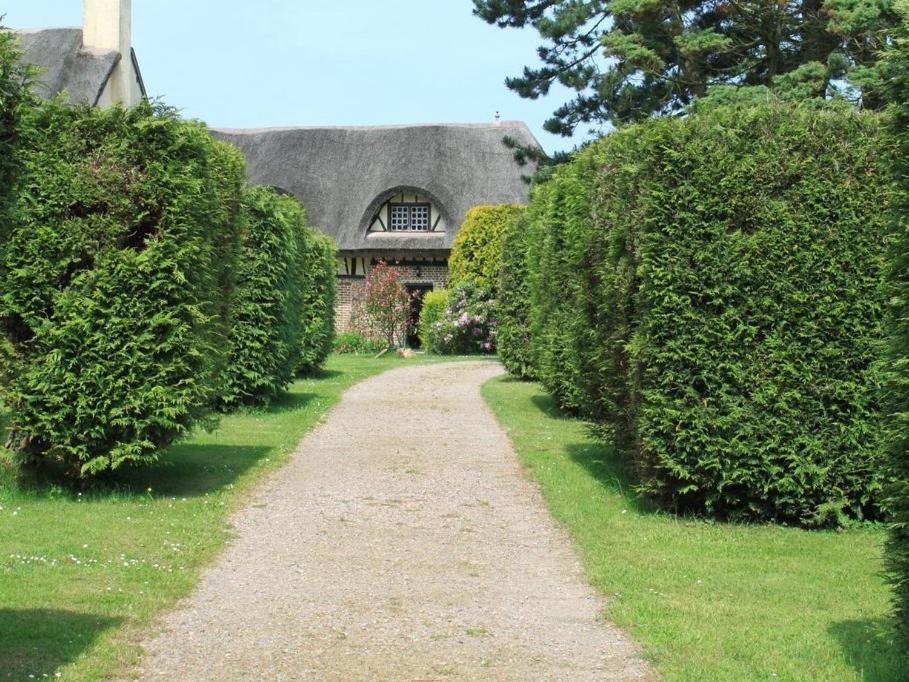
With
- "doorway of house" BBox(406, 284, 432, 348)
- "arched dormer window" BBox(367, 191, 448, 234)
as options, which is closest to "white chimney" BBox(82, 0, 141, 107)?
"arched dormer window" BBox(367, 191, 448, 234)

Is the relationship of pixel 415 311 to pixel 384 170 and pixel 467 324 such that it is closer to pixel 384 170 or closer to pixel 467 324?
pixel 384 170

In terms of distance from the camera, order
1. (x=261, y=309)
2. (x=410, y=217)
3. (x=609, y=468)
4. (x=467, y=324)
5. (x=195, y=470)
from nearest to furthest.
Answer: (x=195, y=470)
(x=609, y=468)
(x=261, y=309)
(x=467, y=324)
(x=410, y=217)

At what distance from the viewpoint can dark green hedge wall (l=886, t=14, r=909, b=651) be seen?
448 cm

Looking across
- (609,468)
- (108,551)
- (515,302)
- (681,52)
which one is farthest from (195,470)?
(681,52)

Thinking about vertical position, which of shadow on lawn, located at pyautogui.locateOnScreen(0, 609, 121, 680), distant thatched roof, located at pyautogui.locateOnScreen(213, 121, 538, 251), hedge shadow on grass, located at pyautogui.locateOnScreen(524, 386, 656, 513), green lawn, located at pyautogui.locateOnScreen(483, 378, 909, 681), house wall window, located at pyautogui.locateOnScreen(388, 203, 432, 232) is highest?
distant thatched roof, located at pyautogui.locateOnScreen(213, 121, 538, 251)

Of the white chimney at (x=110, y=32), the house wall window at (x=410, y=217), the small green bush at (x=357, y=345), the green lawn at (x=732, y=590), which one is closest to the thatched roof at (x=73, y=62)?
the white chimney at (x=110, y=32)

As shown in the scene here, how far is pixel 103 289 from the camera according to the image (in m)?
8.45

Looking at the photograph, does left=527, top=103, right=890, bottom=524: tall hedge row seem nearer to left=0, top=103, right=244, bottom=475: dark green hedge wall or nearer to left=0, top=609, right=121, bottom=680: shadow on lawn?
left=0, top=103, right=244, bottom=475: dark green hedge wall

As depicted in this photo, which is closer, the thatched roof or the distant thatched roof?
the thatched roof

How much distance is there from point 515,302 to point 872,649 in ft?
44.9

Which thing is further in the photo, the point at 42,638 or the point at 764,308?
the point at 764,308

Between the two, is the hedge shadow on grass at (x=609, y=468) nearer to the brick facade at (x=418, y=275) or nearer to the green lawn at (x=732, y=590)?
the green lawn at (x=732, y=590)

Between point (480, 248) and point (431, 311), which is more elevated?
point (480, 248)

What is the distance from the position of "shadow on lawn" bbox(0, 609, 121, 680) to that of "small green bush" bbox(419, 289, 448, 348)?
897 inches
